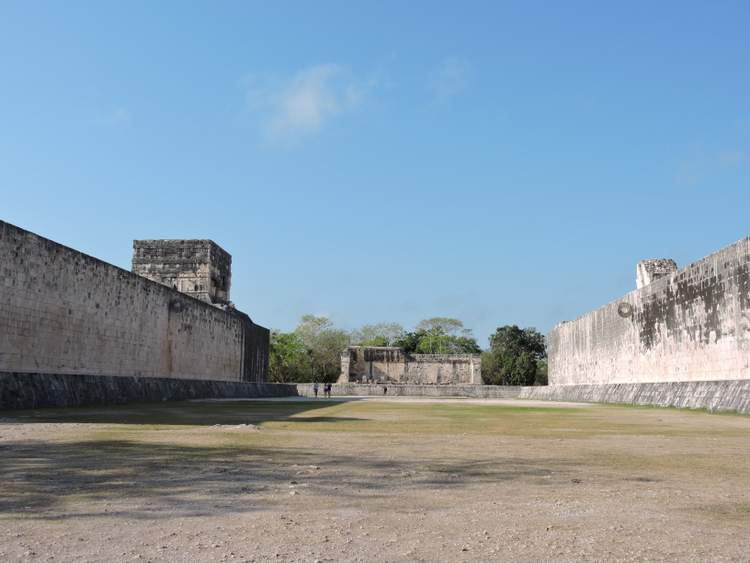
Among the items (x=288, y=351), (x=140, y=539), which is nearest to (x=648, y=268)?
(x=140, y=539)

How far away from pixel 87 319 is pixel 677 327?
48.4 ft

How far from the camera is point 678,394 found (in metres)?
16.9

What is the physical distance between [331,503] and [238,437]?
393cm

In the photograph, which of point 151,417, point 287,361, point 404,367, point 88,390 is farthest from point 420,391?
point 151,417

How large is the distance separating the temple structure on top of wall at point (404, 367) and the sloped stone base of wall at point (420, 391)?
844cm

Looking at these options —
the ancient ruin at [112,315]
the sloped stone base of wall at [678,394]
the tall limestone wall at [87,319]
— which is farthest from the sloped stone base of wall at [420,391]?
the tall limestone wall at [87,319]

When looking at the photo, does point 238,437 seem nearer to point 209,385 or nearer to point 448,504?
point 448,504

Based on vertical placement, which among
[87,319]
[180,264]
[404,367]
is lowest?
[404,367]

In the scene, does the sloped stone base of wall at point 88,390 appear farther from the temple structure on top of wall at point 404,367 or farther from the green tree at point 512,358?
the green tree at point 512,358

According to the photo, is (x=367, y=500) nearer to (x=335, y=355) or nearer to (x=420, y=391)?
(x=420, y=391)

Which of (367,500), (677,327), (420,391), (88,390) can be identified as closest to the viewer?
(367,500)

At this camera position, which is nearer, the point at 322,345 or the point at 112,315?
the point at 112,315

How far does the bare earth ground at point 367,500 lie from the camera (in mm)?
2811

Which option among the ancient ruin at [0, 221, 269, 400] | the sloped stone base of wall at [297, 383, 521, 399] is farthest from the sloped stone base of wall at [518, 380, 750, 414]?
the ancient ruin at [0, 221, 269, 400]
